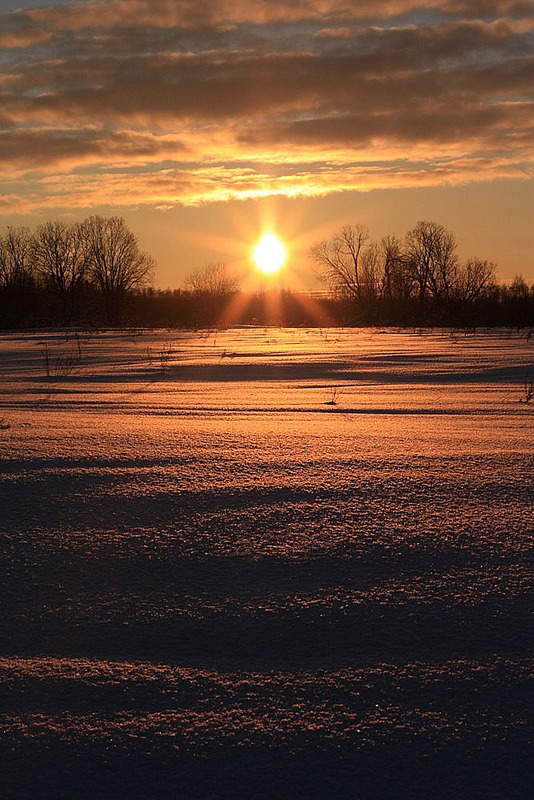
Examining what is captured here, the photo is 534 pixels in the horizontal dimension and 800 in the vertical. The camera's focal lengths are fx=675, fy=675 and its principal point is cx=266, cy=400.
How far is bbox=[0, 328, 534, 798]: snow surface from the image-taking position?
102cm

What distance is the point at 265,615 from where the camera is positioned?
1.48 m

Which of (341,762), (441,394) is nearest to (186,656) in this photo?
(341,762)

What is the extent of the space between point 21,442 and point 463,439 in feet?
6.95

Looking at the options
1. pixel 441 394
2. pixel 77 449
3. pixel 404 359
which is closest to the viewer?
pixel 77 449

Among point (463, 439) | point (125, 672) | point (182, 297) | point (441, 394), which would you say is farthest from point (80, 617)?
point (182, 297)

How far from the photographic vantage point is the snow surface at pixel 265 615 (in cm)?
102

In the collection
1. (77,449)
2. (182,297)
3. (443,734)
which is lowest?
(443,734)

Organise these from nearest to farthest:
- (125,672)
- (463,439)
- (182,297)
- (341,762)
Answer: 1. (341,762)
2. (125,672)
3. (463,439)
4. (182,297)

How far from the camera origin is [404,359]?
29.5 feet

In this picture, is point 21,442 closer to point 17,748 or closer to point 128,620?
point 128,620

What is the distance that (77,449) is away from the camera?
3.05 m

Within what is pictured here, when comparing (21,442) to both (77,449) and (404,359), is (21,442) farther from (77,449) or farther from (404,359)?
(404,359)

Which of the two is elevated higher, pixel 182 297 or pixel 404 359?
pixel 182 297

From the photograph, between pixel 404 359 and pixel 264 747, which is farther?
pixel 404 359
